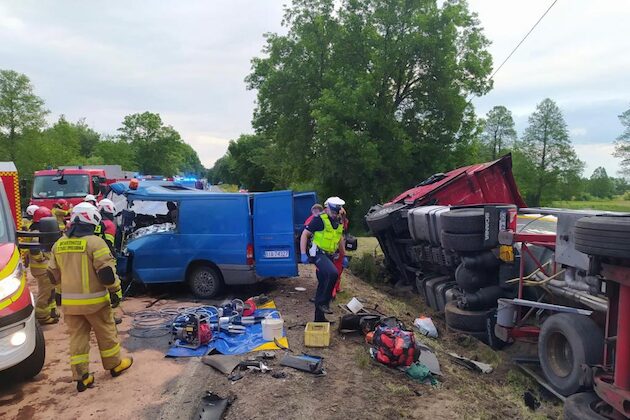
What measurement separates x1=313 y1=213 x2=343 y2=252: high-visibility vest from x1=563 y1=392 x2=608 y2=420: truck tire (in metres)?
3.37

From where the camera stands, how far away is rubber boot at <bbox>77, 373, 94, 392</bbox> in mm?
4527

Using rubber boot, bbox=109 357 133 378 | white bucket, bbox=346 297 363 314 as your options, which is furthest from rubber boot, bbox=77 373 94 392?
white bucket, bbox=346 297 363 314

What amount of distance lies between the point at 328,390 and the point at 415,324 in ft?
8.68

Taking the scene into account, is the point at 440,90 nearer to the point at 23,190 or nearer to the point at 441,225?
the point at 441,225

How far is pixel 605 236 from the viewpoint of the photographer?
3.04 m

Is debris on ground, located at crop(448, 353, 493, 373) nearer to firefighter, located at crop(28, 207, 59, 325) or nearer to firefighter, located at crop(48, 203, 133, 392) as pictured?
firefighter, located at crop(48, 203, 133, 392)

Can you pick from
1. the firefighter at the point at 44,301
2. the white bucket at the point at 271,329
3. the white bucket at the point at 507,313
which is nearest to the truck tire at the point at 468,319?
the white bucket at the point at 507,313

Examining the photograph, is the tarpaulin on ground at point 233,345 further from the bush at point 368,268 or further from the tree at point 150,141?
the tree at point 150,141

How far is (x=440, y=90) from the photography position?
2311 centimetres

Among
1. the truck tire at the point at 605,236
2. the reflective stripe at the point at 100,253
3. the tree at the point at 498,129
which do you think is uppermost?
the tree at the point at 498,129

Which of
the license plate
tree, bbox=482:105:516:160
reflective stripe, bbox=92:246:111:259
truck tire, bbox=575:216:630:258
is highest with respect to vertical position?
tree, bbox=482:105:516:160

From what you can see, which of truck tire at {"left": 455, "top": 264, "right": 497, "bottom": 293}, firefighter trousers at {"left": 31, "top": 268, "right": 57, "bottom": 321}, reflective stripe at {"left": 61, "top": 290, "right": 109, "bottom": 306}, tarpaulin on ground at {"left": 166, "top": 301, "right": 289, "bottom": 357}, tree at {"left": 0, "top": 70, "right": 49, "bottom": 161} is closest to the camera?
reflective stripe at {"left": 61, "top": 290, "right": 109, "bottom": 306}

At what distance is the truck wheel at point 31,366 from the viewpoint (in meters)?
4.70

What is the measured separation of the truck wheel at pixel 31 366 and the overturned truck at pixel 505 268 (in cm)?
478
